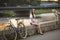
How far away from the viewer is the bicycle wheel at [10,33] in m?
3.93

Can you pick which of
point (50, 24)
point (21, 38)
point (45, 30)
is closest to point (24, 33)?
point (21, 38)

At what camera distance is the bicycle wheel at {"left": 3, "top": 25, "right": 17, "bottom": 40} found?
12.9ft

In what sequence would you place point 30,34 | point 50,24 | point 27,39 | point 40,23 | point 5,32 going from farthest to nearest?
1. point 50,24
2. point 40,23
3. point 30,34
4. point 27,39
5. point 5,32

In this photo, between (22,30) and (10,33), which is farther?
(22,30)

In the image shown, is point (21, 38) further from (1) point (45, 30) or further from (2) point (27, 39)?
(1) point (45, 30)

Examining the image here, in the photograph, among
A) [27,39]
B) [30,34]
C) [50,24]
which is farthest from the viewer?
[50,24]

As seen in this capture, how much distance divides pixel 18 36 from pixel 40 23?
104cm

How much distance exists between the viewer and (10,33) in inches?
156

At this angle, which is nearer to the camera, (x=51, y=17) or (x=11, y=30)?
(x=11, y=30)

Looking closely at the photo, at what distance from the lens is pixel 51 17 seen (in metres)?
5.52

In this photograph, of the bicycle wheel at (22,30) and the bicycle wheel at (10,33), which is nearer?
the bicycle wheel at (10,33)

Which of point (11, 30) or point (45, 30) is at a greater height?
point (11, 30)

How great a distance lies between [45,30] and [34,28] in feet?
1.65

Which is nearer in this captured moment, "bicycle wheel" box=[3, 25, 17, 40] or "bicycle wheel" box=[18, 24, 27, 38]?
"bicycle wheel" box=[3, 25, 17, 40]
